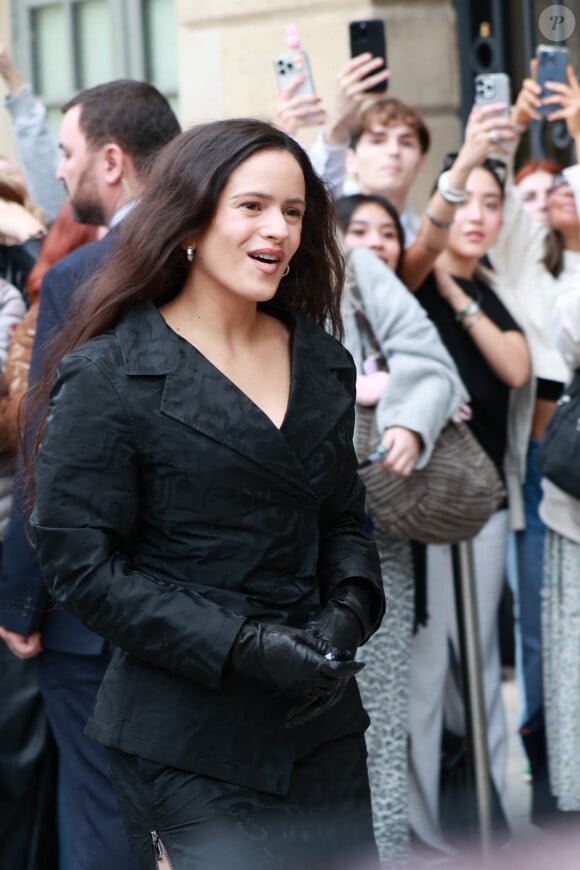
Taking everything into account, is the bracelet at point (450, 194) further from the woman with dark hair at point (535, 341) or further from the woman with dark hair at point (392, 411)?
the woman with dark hair at point (535, 341)

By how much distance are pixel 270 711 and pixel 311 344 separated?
2.21 ft

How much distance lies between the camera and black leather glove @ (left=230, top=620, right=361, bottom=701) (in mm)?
2521

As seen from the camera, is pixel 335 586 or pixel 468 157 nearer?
pixel 335 586

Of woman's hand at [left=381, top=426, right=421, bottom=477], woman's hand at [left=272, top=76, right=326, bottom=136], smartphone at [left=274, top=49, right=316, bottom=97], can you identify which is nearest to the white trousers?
woman's hand at [left=381, top=426, right=421, bottom=477]

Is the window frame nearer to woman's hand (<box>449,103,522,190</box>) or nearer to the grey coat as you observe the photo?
woman's hand (<box>449,103,522,190</box>)

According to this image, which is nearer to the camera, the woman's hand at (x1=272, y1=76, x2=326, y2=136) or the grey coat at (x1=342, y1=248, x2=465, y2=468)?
the grey coat at (x1=342, y1=248, x2=465, y2=468)

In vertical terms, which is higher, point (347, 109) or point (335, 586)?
point (347, 109)

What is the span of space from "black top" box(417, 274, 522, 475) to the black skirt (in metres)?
2.26

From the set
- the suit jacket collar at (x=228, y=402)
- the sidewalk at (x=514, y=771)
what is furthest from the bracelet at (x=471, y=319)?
the suit jacket collar at (x=228, y=402)

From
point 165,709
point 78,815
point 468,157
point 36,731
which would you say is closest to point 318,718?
point 165,709

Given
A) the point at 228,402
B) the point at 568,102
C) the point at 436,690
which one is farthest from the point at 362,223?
the point at 228,402

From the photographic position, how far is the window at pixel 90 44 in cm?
848

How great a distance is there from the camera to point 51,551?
2.62 m

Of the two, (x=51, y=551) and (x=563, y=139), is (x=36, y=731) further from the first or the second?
(x=563, y=139)
